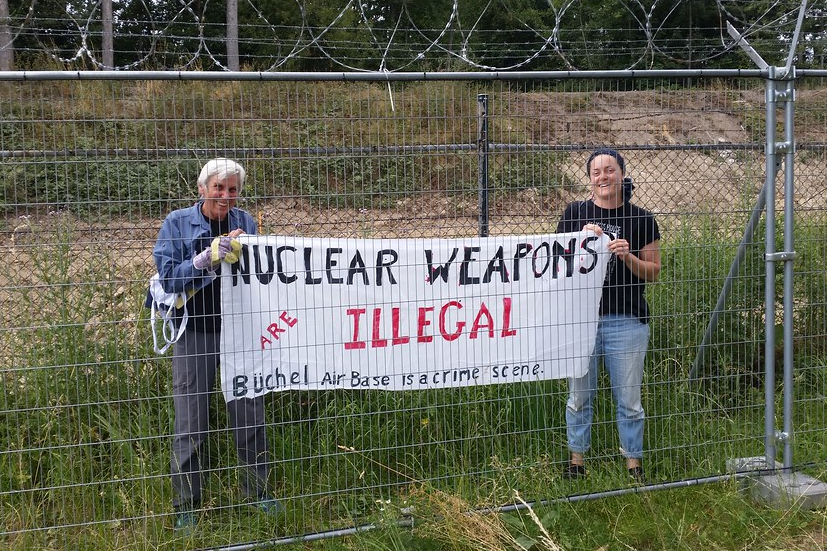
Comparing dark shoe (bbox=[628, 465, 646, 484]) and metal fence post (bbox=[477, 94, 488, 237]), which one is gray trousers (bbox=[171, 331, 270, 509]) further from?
dark shoe (bbox=[628, 465, 646, 484])

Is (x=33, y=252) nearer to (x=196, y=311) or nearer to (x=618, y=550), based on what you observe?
(x=196, y=311)

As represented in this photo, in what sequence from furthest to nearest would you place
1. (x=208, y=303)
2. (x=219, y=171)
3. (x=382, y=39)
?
(x=382, y=39)
(x=208, y=303)
(x=219, y=171)

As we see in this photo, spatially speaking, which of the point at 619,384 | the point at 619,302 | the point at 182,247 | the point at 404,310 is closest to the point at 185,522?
the point at 182,247

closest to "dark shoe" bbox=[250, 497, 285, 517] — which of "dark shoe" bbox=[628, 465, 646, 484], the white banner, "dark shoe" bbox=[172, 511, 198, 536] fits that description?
"dark shoe" bbox=[172, 511, 198, 536]

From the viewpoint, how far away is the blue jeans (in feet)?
13.5

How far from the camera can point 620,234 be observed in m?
4.05

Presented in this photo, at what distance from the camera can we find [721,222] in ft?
14.9

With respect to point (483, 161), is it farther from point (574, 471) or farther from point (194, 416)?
point (194, 416)

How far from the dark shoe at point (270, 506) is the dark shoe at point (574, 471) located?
4.98 feet

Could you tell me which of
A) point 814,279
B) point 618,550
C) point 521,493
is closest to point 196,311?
point 521,493

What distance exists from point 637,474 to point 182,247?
2628mm

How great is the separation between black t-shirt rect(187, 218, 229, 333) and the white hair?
225mm

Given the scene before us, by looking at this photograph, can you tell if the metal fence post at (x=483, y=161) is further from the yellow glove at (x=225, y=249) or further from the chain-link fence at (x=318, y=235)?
the yellow glove at (x=225, y=249)

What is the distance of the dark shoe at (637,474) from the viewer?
418 centimetres
